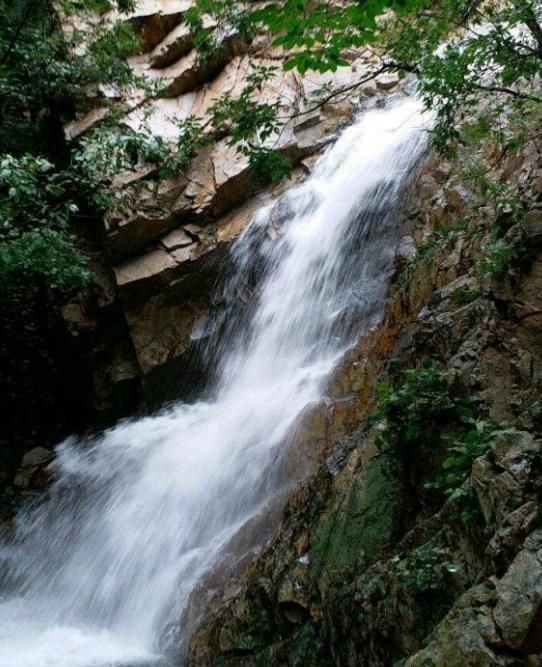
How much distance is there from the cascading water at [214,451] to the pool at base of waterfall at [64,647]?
0.07 feet

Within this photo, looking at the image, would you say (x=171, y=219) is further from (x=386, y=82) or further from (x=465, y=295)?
(x=465, y=295)

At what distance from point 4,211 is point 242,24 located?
4063 mm

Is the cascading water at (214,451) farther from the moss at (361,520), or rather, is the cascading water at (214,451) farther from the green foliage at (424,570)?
the green foliage at (424,570)

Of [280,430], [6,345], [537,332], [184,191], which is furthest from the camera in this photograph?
[6,345]

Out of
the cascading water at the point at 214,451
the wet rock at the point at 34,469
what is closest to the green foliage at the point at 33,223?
the cascading water at the point at 214,451

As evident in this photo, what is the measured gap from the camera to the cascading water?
18.9 ft

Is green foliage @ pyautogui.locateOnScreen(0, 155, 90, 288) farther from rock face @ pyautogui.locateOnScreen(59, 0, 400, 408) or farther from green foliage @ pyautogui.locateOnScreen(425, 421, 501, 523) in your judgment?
green foliage @ pyautogui.locateOnScreen(425, 421, 501, 523)

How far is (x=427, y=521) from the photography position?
343 cm

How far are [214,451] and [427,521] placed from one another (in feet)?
14.6

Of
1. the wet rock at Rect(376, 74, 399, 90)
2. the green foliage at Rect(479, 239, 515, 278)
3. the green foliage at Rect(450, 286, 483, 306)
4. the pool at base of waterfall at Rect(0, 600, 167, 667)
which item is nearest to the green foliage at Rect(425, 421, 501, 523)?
the green foliage at Rect(479, 239, 515, 278)

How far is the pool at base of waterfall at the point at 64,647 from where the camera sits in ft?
16.1

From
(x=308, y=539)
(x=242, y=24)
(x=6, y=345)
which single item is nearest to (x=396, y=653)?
(x=308, y=539)

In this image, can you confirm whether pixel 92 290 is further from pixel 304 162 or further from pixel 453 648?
pixel 453 648

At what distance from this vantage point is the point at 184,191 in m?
10.9
